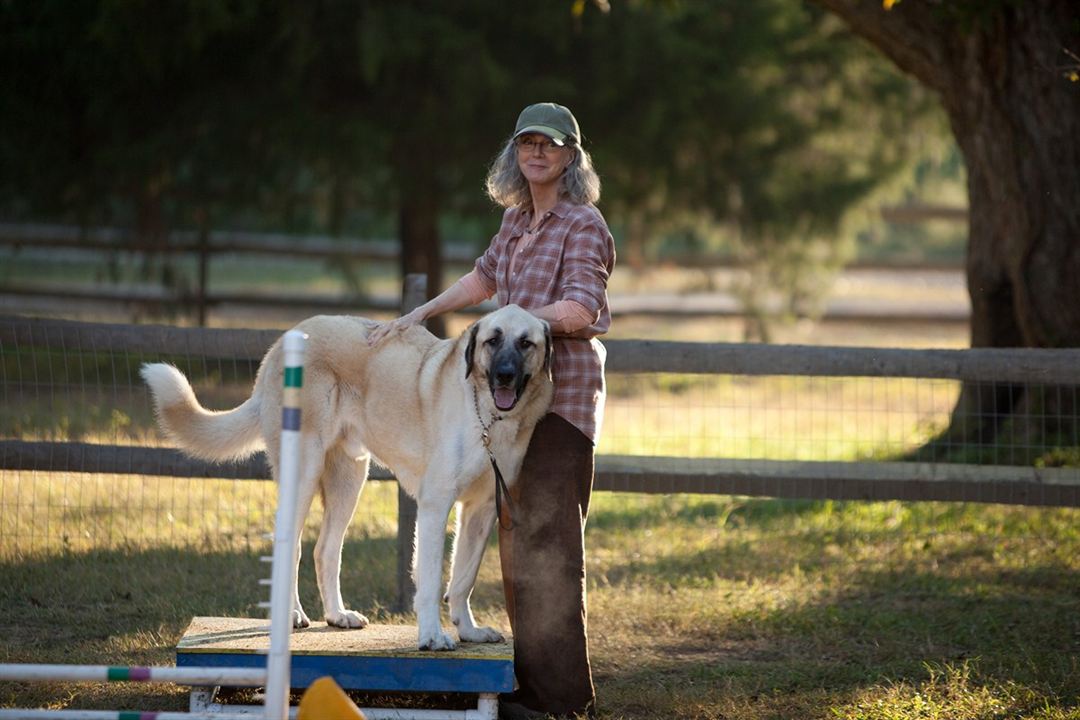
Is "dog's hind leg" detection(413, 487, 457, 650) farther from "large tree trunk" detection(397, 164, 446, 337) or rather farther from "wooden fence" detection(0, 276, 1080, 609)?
"large tree trunk" detection(397, 164, 446, 337)

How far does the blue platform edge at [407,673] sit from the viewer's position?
416 centimetres

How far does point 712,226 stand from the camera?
13.4 meters

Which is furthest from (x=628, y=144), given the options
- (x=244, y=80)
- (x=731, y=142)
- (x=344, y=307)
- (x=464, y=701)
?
(x=464, y=701)

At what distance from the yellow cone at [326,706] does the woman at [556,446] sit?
119cm

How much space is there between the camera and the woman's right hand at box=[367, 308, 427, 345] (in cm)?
477

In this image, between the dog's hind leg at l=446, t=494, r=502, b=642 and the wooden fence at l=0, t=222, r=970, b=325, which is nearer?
the dog's hind leg at l=446, t=494, r=502, b=642

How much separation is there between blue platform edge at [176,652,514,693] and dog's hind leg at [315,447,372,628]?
0.69m

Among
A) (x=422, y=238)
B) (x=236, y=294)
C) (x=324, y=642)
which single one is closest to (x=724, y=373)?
(x=324, y=642)

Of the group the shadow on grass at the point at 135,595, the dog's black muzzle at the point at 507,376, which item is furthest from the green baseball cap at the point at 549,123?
the shadow on grass at the point at 135,595

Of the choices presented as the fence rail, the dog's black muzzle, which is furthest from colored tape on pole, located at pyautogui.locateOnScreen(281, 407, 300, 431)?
the fence rail

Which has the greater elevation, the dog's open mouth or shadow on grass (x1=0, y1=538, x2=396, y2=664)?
the dog's open mouth

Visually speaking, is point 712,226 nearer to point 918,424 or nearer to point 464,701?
point 918,424

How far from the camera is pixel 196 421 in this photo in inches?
193

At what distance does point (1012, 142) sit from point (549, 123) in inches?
177
